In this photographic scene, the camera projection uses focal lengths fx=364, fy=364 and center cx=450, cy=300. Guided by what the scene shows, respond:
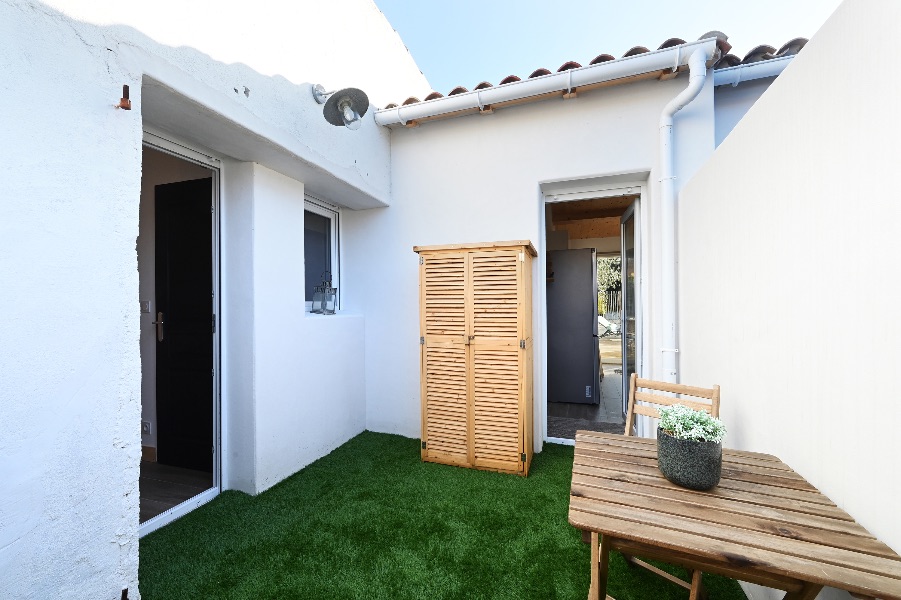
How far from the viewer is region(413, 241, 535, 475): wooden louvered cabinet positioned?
10.9ft

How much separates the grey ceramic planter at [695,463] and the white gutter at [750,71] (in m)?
3.57

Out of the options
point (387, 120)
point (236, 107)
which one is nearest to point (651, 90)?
point (387, 120)

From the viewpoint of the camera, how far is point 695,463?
4.48 feet

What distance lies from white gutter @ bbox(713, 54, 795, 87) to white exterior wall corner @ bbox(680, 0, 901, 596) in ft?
5.86

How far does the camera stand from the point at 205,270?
3.27m

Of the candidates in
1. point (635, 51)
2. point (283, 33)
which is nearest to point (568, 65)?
point (635, 51)

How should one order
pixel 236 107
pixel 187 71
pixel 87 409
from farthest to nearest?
pixel 236 107 → pixel 187 71 → pixel 87 409

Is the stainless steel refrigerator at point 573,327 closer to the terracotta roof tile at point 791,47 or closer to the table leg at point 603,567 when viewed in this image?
the terracotta roof tile at point 791,47

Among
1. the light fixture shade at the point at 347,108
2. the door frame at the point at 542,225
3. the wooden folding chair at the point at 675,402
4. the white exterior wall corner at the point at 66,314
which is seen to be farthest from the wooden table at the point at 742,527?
the light fixture shade at the point at 347,108

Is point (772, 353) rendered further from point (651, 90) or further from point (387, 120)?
point (387, 120)

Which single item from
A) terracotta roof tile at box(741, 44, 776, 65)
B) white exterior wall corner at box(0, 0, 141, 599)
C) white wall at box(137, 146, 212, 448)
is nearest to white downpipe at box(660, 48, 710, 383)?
terracotta roof tile at box(741, 44, 776, 65)

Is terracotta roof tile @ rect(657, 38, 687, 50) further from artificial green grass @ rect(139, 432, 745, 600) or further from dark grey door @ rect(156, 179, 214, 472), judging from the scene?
dark grey door @ rect(156, 179, 214, 472)

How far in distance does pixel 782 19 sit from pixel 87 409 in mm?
5529

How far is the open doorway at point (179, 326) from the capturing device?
3189 mm
